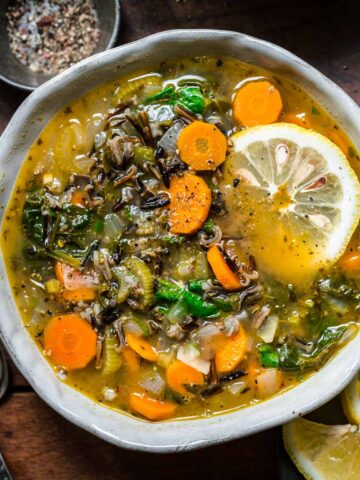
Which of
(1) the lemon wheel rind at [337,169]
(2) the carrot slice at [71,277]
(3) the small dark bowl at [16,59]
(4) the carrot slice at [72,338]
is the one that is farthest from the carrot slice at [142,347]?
(3) the small dark bowl at [16,59]

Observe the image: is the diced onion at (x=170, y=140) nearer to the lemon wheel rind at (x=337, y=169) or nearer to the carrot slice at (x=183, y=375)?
the lemon wheel rind at (x=337, y=169)

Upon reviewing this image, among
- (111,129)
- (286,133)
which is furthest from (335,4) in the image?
(111,129)

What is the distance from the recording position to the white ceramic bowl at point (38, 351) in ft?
9.06

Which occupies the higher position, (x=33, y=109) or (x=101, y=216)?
(x=33, y=109)

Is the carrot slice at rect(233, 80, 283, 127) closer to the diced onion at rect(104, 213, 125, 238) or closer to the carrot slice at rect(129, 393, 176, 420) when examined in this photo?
the diced onion at rect(104, 213, 125, 238)

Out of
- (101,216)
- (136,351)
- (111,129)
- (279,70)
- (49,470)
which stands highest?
(279,70)

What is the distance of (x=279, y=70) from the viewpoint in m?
2.84

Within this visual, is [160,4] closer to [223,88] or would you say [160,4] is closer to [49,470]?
[223,88]

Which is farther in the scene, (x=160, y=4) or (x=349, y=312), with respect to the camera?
(x=160, y=4)

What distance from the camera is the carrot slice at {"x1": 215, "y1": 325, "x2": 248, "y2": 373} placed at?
2.82 meters

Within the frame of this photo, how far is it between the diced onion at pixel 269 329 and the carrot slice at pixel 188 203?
0.44 metres

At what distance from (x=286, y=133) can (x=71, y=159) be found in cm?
80

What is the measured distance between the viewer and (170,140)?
2842mm

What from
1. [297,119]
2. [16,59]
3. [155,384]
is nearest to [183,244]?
[155,384]
